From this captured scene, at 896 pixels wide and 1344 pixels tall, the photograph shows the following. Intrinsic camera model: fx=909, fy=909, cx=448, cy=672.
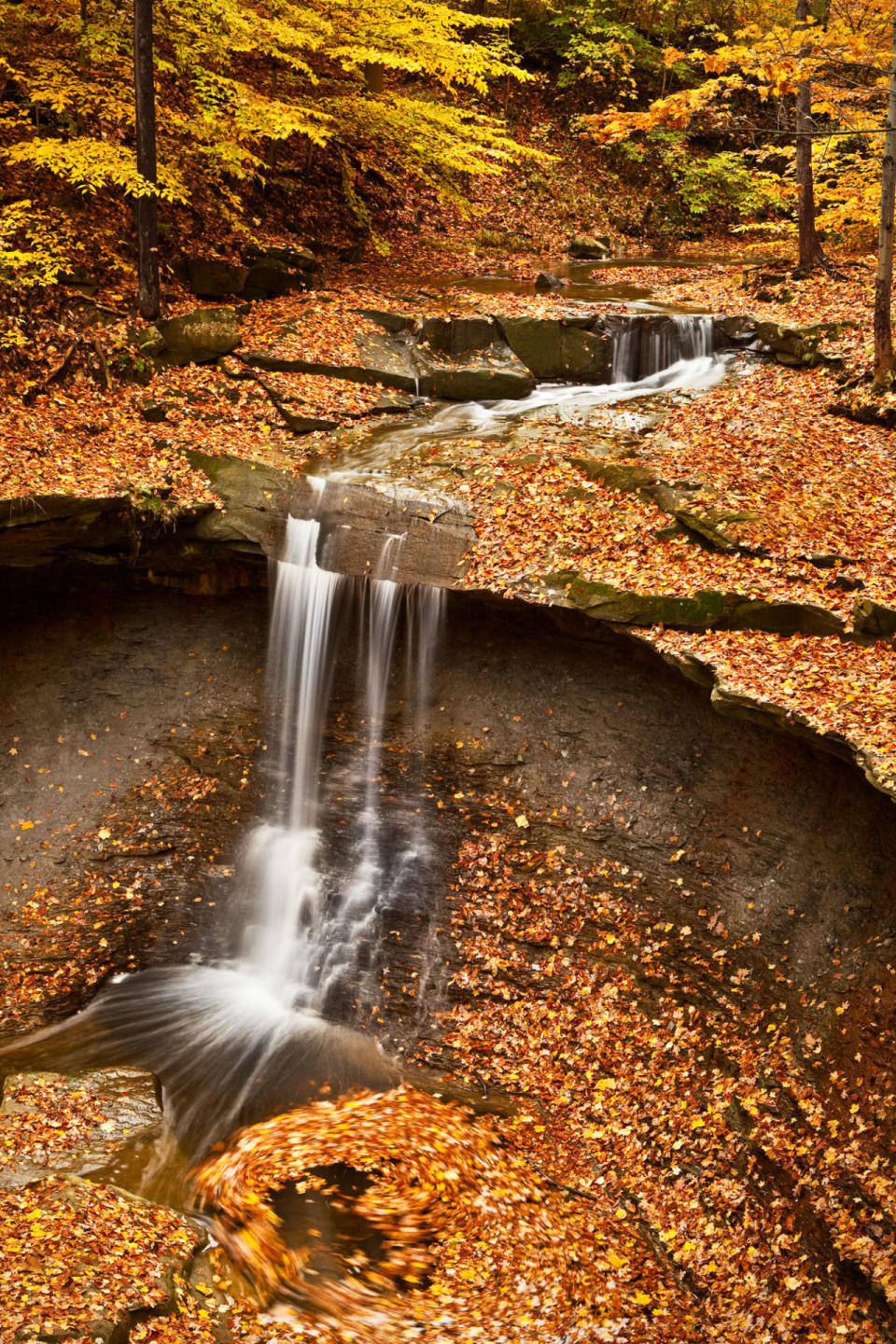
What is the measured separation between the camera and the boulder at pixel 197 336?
13008mm

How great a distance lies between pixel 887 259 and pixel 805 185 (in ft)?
17.4

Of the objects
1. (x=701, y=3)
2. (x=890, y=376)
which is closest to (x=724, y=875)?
(x=890, y=376)

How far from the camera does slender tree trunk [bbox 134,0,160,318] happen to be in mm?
11367

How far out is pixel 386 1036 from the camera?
9.59 meters

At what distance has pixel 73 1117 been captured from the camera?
25.7 ft

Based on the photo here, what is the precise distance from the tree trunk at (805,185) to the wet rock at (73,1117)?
14.9 meters

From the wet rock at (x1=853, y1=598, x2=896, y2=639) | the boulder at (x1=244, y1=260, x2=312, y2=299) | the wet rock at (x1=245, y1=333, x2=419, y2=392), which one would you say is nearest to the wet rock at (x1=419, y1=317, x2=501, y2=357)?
the wet rock at (x1=245, y1=333, x2=419, y2=392)

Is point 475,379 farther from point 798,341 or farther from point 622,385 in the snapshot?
point 798,341

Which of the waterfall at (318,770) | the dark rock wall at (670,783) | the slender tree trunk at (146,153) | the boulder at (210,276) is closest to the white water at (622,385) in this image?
the waterfall at (318,770)

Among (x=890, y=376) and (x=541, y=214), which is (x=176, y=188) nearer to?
(x=890, y=376)

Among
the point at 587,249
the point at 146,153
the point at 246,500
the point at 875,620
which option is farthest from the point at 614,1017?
the point at 587,249

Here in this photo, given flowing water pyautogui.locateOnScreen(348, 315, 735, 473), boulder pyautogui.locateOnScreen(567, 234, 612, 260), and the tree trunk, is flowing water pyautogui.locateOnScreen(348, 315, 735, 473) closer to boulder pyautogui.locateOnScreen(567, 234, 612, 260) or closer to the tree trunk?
the tree trunk

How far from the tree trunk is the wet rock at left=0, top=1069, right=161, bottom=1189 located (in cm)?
1490

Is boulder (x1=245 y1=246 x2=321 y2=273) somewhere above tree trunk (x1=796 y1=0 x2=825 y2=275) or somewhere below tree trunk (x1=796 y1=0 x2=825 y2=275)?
below
